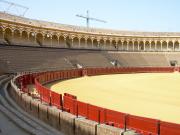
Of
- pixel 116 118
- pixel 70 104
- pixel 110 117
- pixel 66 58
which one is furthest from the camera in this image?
pixel 66 58

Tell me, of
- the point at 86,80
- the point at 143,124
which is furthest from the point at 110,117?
the point at 86,80

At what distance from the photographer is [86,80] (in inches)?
1363

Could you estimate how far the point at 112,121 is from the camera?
404 inches

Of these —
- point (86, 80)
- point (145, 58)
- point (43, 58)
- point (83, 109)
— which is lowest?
point (86, 80)

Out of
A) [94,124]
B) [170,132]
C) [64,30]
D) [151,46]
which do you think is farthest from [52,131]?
[151,46]

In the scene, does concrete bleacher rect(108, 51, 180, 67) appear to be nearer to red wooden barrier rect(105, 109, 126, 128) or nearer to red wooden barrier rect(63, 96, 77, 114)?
red wooden barrier rect(63, 96, 77, 114)

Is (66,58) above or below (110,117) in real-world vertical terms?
above

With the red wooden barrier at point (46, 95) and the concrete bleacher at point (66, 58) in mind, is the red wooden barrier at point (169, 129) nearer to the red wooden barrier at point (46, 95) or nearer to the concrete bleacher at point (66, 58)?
the red wooden barrier at point (46, 95)

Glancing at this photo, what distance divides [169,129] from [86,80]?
26.4 meters

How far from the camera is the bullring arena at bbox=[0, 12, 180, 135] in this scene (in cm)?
1077

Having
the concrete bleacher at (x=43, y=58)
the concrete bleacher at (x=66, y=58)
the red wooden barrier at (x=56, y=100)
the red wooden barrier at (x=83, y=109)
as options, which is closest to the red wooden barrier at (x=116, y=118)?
the red wooden barrier at (x=83, y=109)

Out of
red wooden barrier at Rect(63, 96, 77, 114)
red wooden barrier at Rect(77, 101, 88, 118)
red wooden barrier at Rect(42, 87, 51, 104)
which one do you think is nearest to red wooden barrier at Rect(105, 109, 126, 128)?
red wooden barrier at Rect(77, 101, 88, 118)

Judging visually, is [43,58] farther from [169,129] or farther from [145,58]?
[169,129]

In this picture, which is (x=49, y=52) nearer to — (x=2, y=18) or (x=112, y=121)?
(x=2, y=18)
